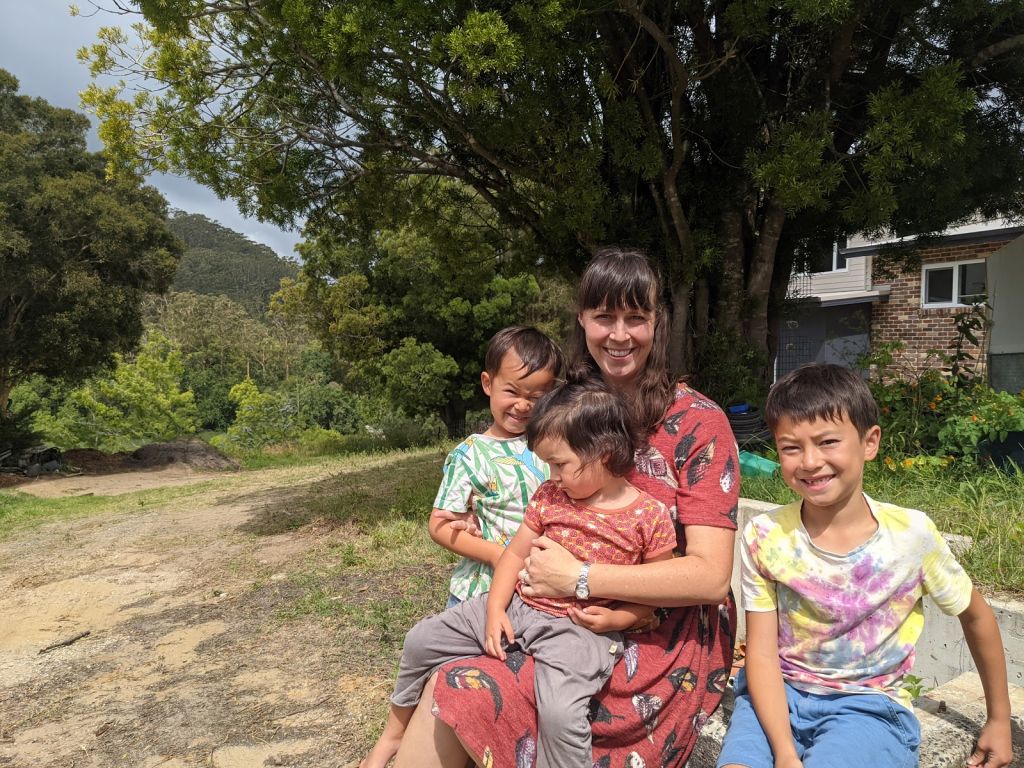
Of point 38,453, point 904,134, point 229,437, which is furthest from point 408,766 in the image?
point 229,437

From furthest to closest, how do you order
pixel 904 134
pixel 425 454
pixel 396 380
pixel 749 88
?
pixel 396 380, pixel 425 454, pixel 749 88, pixel 904 134

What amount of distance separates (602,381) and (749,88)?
205 inches

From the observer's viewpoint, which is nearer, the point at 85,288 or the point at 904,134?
the point at 904,134

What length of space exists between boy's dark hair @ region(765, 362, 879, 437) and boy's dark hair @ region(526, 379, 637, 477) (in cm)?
34

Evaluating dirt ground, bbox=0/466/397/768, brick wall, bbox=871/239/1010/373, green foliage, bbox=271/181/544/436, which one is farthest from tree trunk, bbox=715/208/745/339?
green foliage, bbox=271/181/544/436

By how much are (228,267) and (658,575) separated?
77.7m

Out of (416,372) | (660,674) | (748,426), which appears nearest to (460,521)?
(660,674)

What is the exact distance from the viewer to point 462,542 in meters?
2.16

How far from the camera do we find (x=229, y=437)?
22.0 meters

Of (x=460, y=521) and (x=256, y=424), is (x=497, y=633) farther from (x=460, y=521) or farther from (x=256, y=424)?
(x=256, y=424)

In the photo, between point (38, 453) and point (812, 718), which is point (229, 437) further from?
point (812, 718)

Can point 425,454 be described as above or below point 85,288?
below

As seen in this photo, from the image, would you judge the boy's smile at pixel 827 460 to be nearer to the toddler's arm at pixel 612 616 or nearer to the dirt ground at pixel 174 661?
the toddler's arm at pixel 612 616

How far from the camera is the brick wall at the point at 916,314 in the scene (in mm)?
12188
